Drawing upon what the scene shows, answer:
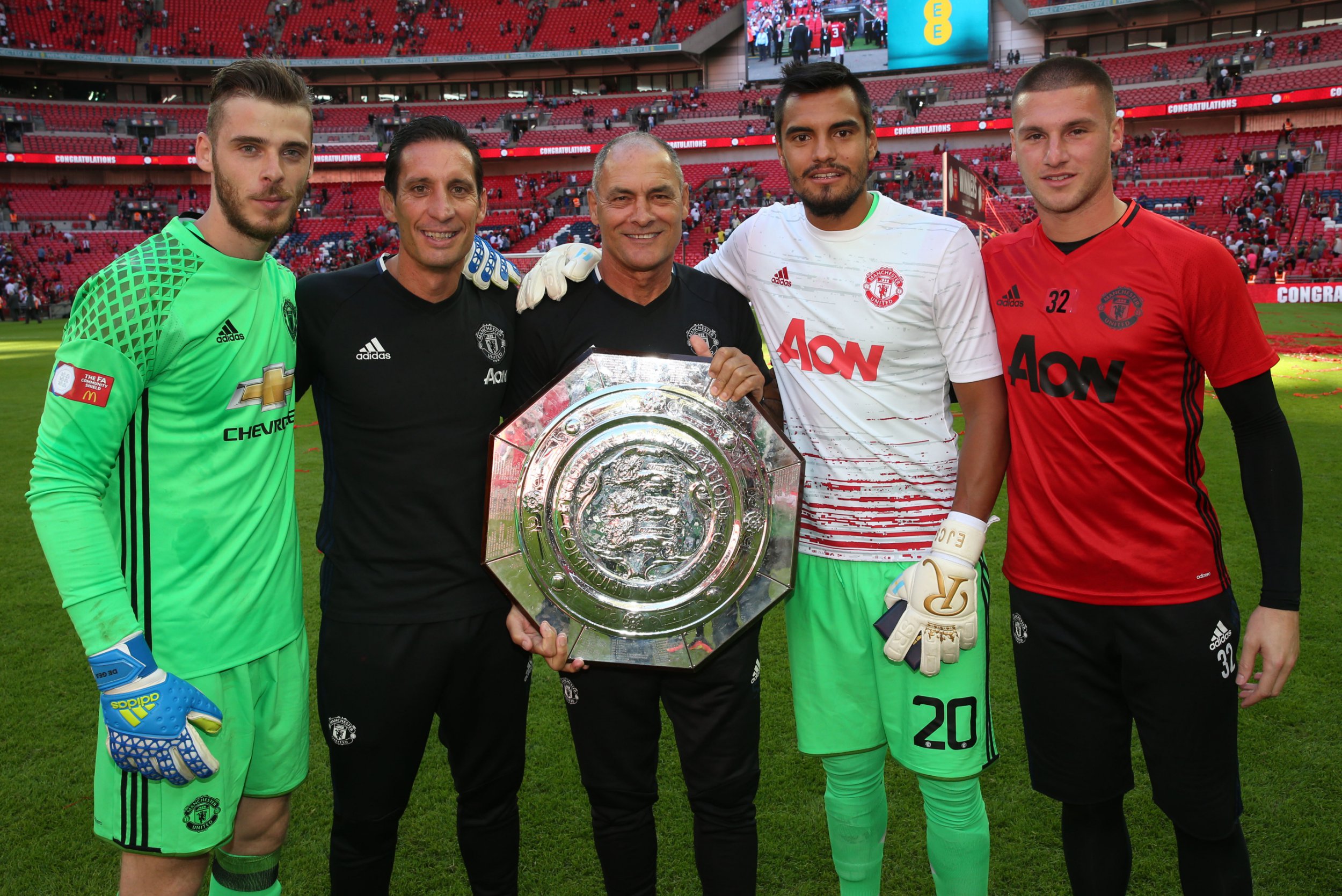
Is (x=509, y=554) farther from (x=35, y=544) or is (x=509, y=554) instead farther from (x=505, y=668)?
(x=35, y=544)

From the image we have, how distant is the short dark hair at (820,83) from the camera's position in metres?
2.73

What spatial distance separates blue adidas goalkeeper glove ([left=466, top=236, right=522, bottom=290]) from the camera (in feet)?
9.50

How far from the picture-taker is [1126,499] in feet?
8.46

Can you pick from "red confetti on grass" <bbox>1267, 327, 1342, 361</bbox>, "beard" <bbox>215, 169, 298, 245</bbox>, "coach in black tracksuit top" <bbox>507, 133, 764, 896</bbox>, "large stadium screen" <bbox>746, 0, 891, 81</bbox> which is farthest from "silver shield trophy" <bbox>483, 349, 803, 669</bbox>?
"large stadium screen" <bbox>746, 0, 891, 81</bbox>

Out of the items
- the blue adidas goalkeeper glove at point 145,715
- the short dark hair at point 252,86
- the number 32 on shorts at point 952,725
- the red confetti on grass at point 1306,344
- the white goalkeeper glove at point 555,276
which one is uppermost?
the short dark hair at point 252,86

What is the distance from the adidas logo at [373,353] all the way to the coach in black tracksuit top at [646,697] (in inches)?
17.4

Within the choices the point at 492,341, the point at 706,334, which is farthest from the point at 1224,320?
the point at 492,341

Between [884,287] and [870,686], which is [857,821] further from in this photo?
[884,287]

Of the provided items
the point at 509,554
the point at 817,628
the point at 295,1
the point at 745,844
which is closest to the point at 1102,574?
the point at 817,628

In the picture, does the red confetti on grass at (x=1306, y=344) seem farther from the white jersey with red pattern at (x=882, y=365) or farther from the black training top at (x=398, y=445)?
the black training top at (x=398, y=445)

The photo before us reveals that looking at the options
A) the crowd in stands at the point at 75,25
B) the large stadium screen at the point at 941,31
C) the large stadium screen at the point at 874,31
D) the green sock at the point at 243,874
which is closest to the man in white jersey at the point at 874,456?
the green sock at the point at 243,874

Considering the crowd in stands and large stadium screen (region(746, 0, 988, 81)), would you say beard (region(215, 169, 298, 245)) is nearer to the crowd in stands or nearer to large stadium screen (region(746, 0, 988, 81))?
large stadium screen (region(746, 0, 988, 81))

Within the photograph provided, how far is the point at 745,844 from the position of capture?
273cm

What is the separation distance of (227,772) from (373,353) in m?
1.23
